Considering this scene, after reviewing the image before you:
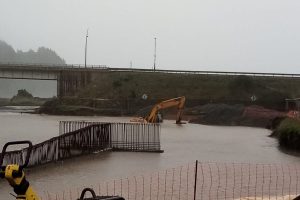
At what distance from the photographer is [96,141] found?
2409cm

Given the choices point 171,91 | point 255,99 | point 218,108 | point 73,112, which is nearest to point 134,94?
point 171,91

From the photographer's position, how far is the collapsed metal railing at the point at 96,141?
785 inches

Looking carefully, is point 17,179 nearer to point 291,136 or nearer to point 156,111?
point 291,136

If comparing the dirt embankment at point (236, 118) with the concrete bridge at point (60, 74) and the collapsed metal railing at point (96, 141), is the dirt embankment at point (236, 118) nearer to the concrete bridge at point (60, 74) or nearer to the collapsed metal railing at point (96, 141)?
the collapsed metal railing at point (96, 141)

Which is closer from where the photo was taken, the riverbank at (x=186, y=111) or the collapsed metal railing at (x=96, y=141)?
the collapsed metal railing at (x=96, y=141)

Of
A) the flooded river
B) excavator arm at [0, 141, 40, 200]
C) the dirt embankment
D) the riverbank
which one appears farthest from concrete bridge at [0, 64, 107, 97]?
excavator arm at [0, 141, 40, 200]

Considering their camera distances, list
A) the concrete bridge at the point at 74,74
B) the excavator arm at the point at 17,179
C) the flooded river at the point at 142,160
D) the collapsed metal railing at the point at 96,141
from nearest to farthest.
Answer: the excavator arm at the point at 17,179 → the flooded river at the point at 142,160 → the collapsed metal railing at the point at 96,141 → the concrete bridge at the point at 74,74

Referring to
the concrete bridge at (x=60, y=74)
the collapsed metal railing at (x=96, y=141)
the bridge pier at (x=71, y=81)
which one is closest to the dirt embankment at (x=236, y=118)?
the collapsed metal railing at (x=96, y=141)

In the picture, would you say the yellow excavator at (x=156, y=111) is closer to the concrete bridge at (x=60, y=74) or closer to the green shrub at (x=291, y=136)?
the green shrub at (x=291, y=136)

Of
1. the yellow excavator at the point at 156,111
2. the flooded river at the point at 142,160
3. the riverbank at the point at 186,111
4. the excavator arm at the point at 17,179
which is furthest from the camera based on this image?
the riverbank at the point at 186,111

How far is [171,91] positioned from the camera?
81688mm

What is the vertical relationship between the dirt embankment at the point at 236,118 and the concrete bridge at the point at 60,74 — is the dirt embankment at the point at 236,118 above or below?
below

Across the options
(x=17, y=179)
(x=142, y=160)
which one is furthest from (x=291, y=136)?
(x=17, y=179)

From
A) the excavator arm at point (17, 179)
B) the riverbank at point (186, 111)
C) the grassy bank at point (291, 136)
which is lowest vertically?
the riverbank at point (186, 111)
